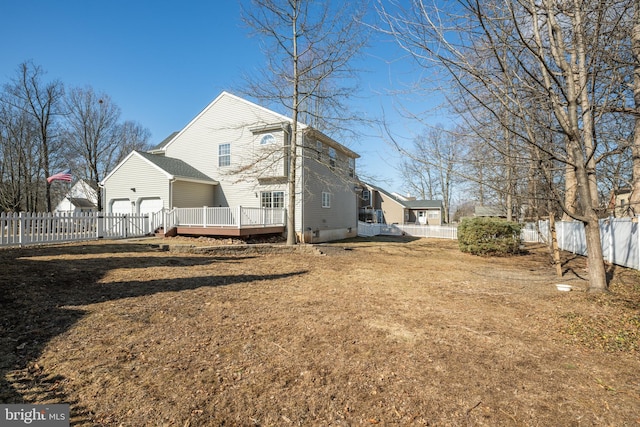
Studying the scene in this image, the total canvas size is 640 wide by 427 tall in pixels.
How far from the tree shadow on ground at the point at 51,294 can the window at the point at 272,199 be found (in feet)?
25.1

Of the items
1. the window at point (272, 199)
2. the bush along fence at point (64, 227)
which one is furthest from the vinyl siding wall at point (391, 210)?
the bush along fence at point (64, 227)

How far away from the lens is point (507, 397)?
8.67 feet

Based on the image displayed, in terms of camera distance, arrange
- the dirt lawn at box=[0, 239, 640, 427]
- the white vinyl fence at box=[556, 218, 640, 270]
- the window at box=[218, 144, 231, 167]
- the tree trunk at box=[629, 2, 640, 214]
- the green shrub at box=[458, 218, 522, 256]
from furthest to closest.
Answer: the window at box=[218, 144, 231, 167], the green shrub at box=[458, 218, 522, 256], the white vinyl fence at box=[556, 218, 640, 270], the tree trunk at box=[629, 2, 640, 214], the dirt lawn at box=[0, 239, 640, 427]

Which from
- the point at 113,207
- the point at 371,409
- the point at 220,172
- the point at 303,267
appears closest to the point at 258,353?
the point at 371,409

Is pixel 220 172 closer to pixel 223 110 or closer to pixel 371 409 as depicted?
pixel 223 110

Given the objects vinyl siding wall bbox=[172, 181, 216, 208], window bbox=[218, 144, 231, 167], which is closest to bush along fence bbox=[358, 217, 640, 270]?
window bbox=[218, 144, 231, 167]

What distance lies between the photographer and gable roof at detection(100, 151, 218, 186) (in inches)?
639

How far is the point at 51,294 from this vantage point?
5.04 metres

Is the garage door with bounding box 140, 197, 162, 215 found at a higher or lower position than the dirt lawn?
higher

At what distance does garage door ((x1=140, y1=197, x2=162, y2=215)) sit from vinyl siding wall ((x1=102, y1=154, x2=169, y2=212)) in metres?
0.22

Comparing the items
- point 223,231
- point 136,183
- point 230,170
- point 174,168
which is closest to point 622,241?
point 223,231

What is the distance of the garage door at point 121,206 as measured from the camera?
17.6 m

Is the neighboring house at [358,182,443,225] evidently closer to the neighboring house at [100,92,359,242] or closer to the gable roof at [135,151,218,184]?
the neighboring house at [100,92,359,242]

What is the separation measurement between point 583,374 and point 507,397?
1085 millimetres
